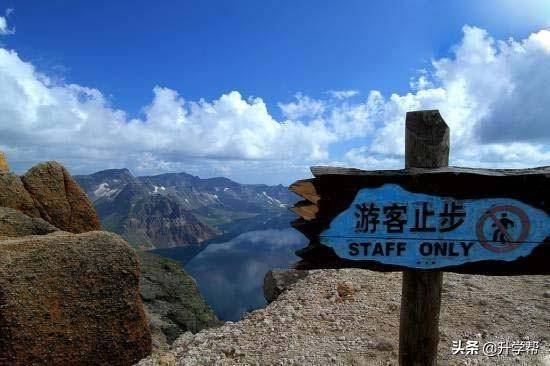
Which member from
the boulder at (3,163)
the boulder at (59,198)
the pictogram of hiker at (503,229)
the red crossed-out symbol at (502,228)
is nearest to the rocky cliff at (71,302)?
the boulder at (59,198)

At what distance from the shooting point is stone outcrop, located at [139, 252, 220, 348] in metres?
12.9

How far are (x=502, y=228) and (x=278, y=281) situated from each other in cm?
907

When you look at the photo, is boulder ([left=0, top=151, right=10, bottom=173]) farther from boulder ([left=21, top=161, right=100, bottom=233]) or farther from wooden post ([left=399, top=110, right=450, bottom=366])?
wooden post ([left=399, top=110, right=450, bottom=366])

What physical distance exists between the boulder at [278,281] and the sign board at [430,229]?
7.97 meters

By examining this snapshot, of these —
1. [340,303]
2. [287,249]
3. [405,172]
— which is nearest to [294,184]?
[405,172]

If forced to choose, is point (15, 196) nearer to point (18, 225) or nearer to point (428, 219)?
point (18, 225)

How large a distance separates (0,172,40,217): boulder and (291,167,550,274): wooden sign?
42.9 ft

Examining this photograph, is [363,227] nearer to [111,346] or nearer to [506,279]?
[111,346]

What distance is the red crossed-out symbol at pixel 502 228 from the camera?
4363mm

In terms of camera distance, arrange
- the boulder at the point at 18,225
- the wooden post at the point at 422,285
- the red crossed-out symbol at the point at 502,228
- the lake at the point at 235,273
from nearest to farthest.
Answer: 1. the red crossed-out symbol at the point at 502,228
2. the wooden post at the point at 422,285
3. the boulder at the point at 18,225
4. the lake at the point at 235,273

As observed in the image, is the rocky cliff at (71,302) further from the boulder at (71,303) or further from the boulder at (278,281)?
the boulder at (278,281)

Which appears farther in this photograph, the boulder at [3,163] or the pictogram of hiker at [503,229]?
the boulder at [3,163]

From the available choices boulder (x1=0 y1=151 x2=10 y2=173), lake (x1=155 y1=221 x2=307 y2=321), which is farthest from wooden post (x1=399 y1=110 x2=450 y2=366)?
lake (x1=155 y1=221 x2=307 y2=321)

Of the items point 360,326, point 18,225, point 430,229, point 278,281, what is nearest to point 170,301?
point 278,281
